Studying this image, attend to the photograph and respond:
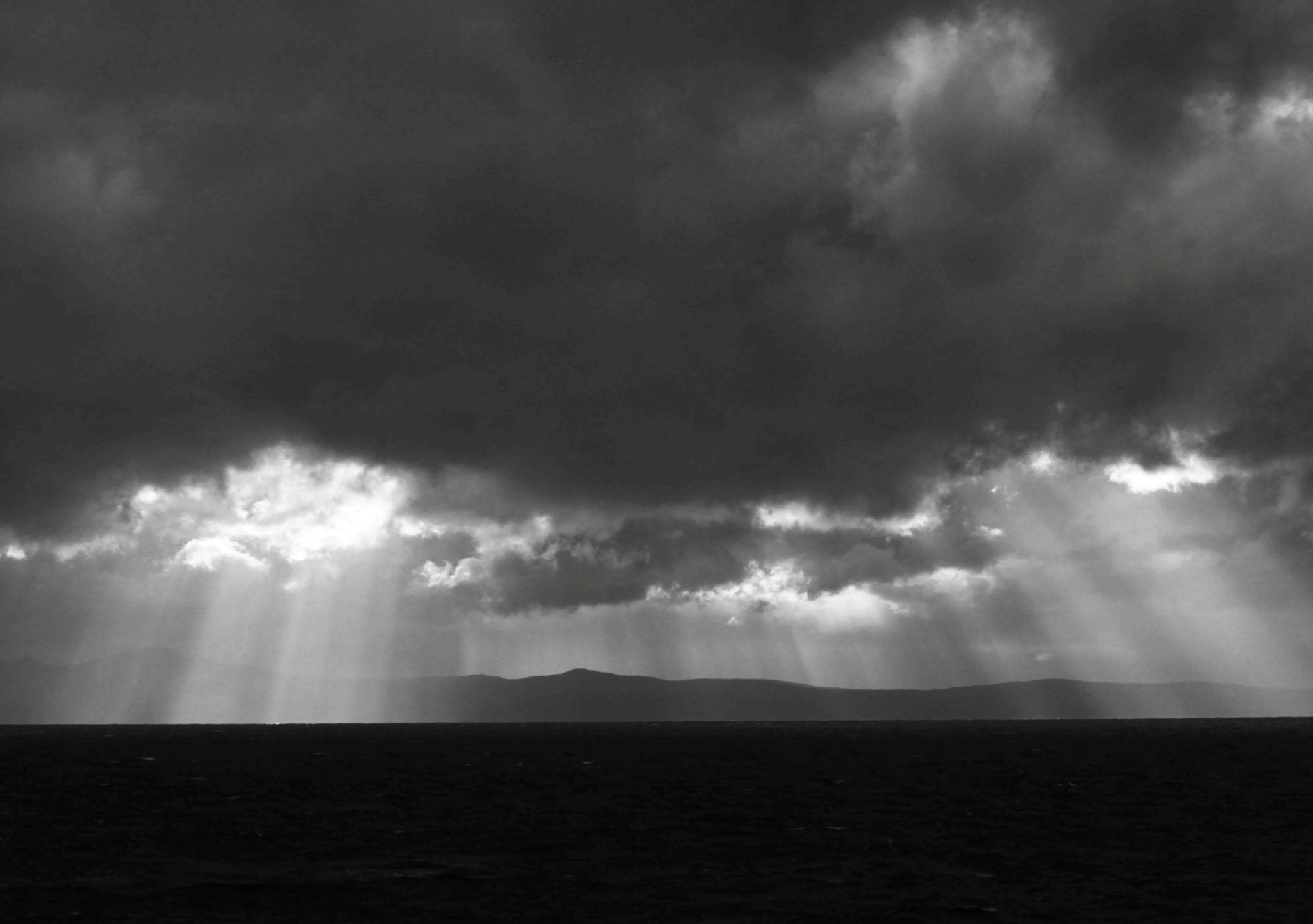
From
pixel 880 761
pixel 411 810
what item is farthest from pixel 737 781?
pixel 880 761

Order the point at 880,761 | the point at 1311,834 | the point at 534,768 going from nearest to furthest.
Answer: the point at 1311,834, the point at 534,768, the point at 880,761

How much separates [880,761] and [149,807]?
9194 cm

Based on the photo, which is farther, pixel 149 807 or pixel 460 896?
pixel 149 807

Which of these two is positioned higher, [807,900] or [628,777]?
[628,777]

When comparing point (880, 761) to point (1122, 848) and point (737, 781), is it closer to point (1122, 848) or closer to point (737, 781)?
point (737, 781)

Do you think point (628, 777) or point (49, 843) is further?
point (628, 777)

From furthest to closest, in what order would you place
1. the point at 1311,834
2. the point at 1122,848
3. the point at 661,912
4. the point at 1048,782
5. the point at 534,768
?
the point at 534,768 → the point at 1048,782 → the point at 1311,834 → the point at 1122,848 → the point at 661,912

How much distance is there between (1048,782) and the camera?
103375 mm

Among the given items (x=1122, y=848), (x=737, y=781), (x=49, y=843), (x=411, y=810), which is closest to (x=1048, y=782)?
(x=737, y=781)

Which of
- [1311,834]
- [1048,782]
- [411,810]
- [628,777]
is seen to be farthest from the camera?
[628,777]

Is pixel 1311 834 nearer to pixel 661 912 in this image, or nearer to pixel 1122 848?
pixel 1122 848

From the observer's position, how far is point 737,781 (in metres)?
106

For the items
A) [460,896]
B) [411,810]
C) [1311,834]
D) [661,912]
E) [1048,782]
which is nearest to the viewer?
[661,912]

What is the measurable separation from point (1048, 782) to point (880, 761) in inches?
1787
